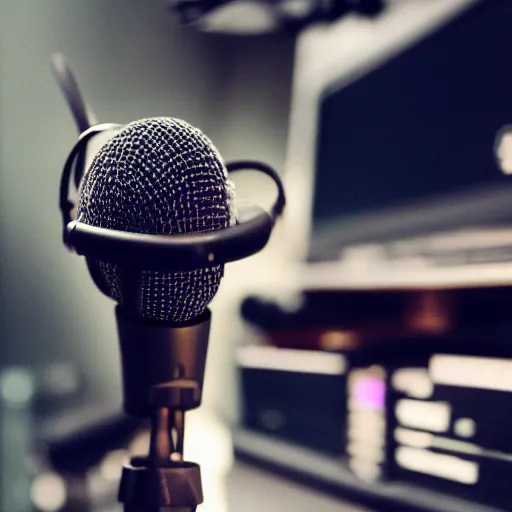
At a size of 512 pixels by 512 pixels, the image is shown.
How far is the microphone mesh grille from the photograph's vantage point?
379 millimetres

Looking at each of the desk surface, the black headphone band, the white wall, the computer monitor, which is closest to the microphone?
the black headphone band

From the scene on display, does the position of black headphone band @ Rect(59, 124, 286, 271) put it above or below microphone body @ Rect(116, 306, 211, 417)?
above

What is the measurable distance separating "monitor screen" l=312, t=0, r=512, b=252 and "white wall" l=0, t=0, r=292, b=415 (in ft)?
1.16

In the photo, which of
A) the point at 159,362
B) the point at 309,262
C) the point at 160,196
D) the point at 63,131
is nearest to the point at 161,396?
the point at 159,362

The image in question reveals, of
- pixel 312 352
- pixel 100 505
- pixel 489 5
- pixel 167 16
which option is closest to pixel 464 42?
pixel 489 5

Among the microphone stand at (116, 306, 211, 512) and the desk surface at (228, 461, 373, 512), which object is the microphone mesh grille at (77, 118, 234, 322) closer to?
the microphone stand at (116, 306, 211, 512)

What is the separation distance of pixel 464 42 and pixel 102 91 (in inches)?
32.3

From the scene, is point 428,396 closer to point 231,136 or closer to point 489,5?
point 489,5

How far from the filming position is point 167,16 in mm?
1444

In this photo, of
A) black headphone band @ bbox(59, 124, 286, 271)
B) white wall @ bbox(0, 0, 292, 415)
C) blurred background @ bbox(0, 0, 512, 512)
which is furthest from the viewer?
white wall @ bbox(0, 0, 292, 415)

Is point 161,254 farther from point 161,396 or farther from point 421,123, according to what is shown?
point 421,123

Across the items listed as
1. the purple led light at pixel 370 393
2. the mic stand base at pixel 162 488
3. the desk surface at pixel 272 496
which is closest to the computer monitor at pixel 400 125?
the purple led light at pixel 370 393

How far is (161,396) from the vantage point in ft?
1.36

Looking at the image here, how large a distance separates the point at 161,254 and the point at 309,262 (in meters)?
0.80
